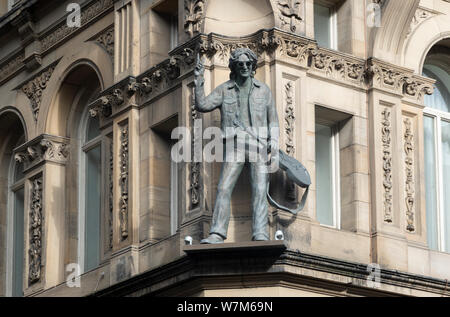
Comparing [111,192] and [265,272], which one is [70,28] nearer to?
[111,192]

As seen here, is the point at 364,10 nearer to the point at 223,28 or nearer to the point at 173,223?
the point at 223,28

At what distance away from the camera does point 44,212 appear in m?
35.2

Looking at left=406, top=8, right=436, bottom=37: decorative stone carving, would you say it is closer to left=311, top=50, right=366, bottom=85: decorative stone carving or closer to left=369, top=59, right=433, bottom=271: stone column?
left=369, top=59, right=433, bottom=271: stone column

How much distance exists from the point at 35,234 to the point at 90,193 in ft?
4.83

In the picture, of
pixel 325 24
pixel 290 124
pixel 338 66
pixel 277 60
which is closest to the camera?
→ pixel 290 124

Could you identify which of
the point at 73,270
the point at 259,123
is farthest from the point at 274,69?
the point at 73,270

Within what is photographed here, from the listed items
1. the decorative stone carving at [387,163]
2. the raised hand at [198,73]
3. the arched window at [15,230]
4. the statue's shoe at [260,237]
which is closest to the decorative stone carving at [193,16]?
the raised hand at [198,73]

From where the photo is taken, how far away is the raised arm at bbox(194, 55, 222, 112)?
29.6 metres

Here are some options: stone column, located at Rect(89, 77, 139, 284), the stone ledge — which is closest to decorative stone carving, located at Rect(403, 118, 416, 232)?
the stone ledge

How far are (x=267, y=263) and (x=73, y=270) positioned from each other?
7062mm

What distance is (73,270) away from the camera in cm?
3478

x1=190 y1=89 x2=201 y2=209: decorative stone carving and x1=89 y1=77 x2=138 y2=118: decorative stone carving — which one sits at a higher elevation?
x1=89 y1=77 x2=138 y2=118: decorative stone carving

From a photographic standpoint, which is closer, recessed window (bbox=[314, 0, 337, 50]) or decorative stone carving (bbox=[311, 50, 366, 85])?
decorative stone carving (bbox=[311, 50, 366, 85])

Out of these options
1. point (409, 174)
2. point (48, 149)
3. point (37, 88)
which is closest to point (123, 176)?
point (48, 149)
